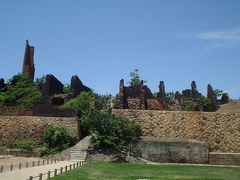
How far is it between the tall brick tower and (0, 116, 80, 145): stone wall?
94.5ft

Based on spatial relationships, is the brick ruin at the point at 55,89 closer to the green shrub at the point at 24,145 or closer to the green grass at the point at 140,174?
the green shrub at the point at 24,145

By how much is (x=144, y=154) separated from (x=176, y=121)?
5196mm

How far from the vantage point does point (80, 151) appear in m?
24.1

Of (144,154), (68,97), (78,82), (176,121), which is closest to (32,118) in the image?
(144,154)

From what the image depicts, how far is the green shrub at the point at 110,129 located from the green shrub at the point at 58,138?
6.75 ft

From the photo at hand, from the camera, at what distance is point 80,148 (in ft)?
81.3

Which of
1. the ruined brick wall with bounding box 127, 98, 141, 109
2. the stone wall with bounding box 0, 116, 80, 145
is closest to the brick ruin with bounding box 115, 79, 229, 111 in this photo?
the ruined brick wall with bounding box 127, 98, 141, 109

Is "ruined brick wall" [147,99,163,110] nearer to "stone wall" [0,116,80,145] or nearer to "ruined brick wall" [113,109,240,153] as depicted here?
"ruined brick wall" [113,109,240,153]

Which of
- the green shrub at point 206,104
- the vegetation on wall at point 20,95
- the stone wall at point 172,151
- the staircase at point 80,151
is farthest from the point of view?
the green shrub at point 206,104

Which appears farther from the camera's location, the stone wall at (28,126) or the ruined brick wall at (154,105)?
the ruined brick wall at (154,105)

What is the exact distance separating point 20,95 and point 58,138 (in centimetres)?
1983

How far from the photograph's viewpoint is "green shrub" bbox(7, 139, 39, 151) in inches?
1022

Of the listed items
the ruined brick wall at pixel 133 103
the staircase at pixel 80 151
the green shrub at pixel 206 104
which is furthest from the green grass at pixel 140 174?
the green shrub at pixel 206 104

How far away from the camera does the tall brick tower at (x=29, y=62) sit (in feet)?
186
